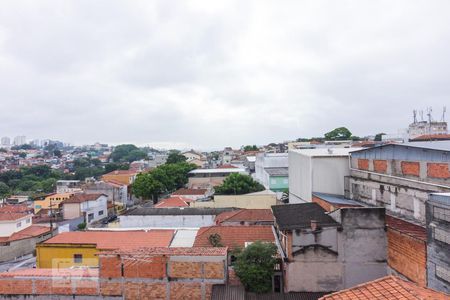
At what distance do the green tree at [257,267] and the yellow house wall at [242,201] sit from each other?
17080mm

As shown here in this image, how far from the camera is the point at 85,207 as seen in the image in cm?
3594

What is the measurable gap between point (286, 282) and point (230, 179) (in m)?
22.7

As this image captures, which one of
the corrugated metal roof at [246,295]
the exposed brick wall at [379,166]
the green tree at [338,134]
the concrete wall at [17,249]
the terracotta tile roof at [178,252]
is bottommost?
the concrete wall at [17,249]

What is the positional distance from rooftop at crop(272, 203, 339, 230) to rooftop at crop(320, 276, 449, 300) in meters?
6.86

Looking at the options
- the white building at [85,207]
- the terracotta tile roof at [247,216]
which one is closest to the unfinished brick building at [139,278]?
the terracotta tile roof at [247,216]

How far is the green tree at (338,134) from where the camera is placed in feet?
228

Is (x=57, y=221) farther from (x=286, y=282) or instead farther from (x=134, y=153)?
(x=134, y=153)

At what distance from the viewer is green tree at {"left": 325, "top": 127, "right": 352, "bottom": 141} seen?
69.4 metres

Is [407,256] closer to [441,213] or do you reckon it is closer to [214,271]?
[441,213]

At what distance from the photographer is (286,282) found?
13.7m

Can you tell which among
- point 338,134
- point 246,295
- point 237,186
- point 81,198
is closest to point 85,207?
point 81,198

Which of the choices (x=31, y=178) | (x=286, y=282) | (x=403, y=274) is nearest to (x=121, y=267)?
(x=286, y=282)

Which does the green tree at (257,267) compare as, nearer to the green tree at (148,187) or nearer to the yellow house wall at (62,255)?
the yellow house wall at (62,255)

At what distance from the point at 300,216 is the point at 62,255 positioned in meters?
14.0
